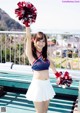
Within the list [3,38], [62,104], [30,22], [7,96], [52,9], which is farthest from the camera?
[52,9]

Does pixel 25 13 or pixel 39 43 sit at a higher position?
pixel 25 13

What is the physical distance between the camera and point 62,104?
13.1 feet

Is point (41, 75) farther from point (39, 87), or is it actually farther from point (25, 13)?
point (25, 13)

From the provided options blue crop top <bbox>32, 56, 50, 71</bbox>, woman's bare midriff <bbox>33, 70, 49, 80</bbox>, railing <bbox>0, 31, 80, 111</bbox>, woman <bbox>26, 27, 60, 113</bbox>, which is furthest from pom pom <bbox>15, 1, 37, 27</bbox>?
railing <bbox>0, 31, 80, 111</bbox>

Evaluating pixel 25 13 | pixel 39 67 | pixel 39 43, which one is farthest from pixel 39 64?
pixel 25 13

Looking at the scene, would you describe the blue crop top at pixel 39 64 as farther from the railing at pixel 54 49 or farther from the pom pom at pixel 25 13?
the railing at pixel 54 49

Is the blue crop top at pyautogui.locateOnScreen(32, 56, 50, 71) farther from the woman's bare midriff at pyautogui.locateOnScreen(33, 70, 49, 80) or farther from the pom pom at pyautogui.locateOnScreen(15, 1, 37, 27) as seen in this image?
the pom pom at pyautogui.locateOnScreen(15, 1, 37, 27)

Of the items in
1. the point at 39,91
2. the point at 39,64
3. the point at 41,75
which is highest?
the point at 39,64

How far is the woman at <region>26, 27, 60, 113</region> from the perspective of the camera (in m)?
2.77

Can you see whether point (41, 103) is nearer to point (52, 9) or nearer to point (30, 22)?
point (30, 22)

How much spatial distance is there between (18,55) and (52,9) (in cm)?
132

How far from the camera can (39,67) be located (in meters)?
2.78

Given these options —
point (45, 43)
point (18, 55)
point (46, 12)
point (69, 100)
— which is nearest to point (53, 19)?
point (46, 12)

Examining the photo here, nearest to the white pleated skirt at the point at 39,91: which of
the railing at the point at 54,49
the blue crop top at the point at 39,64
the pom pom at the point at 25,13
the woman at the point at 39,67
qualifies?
the woman at the point at 39,67
